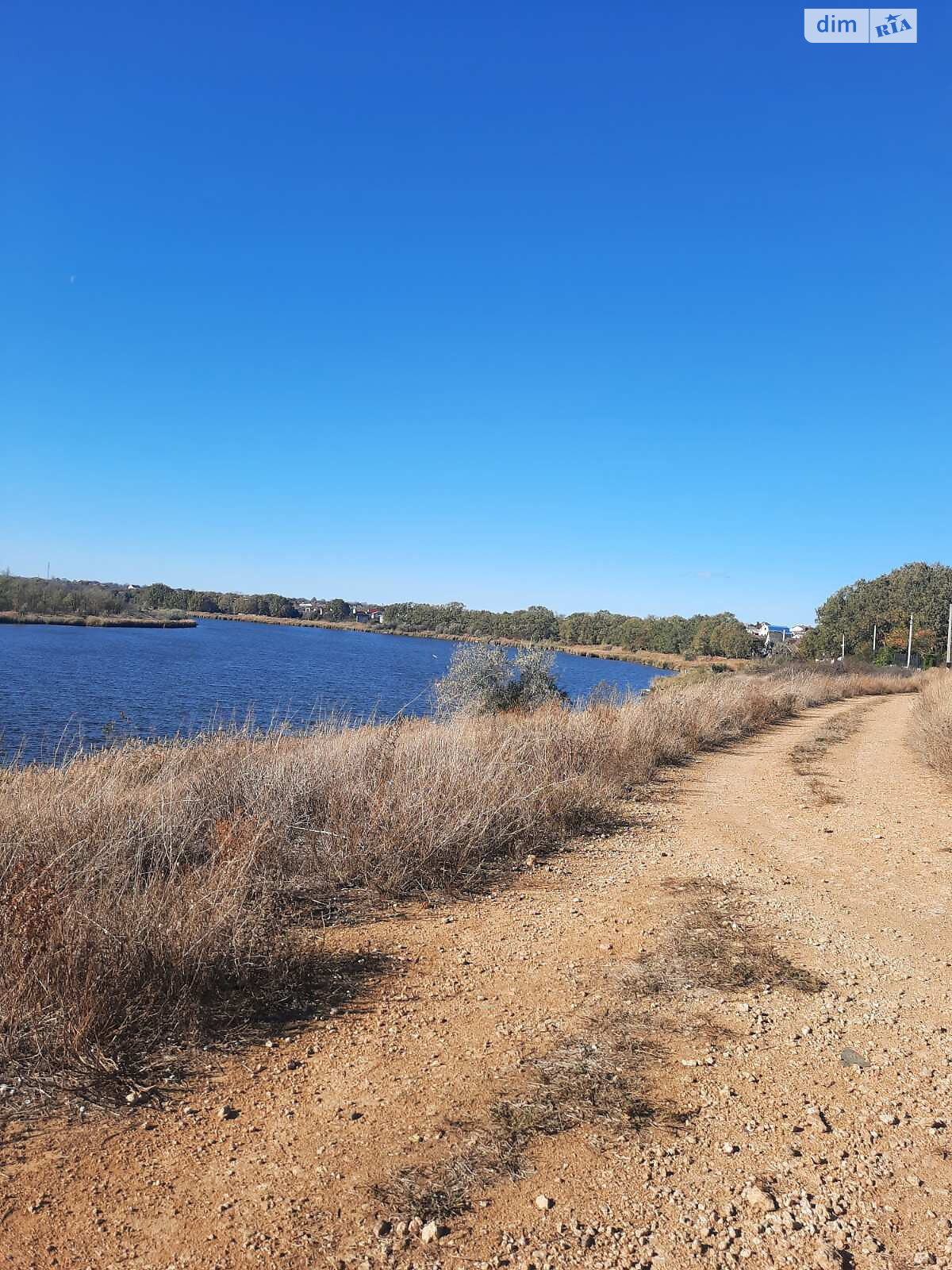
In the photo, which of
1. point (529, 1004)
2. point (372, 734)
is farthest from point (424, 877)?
point (372, 734)

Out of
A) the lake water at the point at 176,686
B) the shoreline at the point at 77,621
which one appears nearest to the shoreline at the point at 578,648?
the lake water at the point at 176,686

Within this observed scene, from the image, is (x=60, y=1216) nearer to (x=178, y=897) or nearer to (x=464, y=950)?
(x=178, y=897)

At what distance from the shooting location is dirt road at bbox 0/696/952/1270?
2.60 metres

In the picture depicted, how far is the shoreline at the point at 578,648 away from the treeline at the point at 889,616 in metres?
8.58

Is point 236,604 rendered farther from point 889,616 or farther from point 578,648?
point 889,616

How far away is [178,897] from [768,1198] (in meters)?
3.29

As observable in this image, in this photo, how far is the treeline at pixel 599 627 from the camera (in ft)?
325

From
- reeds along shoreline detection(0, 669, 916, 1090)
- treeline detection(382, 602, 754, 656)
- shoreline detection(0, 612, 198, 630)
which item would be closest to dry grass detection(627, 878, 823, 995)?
reeds along shoreline detection(0, 669, 916, 1090)

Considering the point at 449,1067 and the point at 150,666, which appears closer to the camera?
the point at 449,1067

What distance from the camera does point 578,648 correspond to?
125 metres

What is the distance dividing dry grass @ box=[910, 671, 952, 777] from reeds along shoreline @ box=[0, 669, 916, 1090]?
453 cm

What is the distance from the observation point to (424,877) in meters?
6.45

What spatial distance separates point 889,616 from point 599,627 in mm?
65255

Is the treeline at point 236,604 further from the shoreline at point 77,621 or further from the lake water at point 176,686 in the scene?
the lake water at point 176,686
